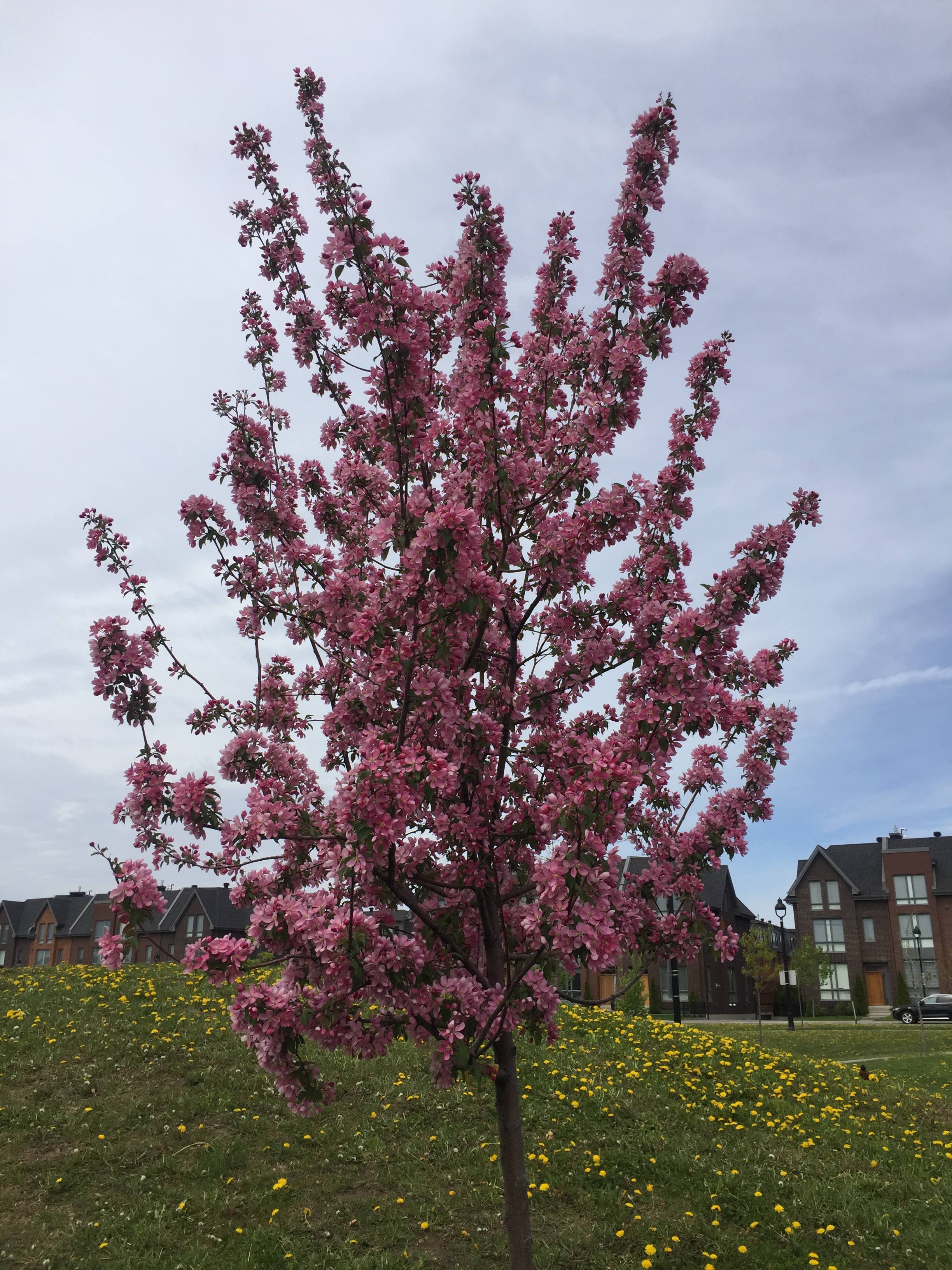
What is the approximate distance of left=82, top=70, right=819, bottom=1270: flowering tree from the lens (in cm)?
506

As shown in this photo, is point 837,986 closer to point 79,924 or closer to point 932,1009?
point 932,1009

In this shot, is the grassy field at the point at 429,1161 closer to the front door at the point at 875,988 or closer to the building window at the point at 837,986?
the building window at the point at 837,986

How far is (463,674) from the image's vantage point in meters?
5.68

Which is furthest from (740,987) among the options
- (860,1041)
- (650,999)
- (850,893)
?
(860,1041)

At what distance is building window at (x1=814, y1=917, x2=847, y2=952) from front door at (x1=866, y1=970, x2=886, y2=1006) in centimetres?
236

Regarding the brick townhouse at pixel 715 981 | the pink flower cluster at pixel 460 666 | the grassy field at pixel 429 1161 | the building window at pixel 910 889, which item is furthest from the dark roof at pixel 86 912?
the pink flower cluster at pixel 460 666

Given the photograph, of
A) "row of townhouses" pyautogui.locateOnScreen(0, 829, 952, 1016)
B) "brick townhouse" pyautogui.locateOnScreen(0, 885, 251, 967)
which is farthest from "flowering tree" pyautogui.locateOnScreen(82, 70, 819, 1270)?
"brick townhouse" pyautogui.locateOnScreen(0, 885, 251, 967)

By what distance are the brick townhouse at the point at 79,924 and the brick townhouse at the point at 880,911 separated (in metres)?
40.8

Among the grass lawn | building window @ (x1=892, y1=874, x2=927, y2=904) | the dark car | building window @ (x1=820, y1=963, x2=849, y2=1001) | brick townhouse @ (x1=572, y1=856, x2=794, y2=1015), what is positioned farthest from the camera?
building window @ (x1=820, y1=963, x2=849, y2=1001)

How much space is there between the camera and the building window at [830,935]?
59875 millimetres

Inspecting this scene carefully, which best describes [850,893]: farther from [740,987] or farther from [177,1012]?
[177,1012]

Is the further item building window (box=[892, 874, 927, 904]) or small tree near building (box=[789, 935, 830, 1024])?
building window (box=[892, 874, 927, 904])

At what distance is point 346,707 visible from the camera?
239 inches

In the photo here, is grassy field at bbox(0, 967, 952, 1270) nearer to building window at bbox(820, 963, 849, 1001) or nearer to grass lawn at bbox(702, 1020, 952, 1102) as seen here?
grass lawn at bbox(702, 1020, 952, 1102)
